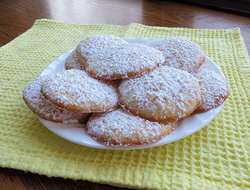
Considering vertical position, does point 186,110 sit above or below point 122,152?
above

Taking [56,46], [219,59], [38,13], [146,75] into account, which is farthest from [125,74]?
[38,13]

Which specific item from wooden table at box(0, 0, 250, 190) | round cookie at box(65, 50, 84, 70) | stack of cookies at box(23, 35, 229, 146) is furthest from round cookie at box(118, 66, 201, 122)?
wooden table at box(0, 0, 250, 190)

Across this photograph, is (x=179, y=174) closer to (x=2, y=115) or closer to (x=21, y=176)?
(x=21, y=176)

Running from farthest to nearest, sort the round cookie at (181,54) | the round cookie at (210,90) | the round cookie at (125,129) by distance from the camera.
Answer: the round cookie at (181,54) → the round cookie at (210,90) → the round cookie at (125,129)

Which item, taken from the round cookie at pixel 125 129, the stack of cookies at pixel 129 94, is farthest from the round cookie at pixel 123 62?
the round cookie at pixel 125 129

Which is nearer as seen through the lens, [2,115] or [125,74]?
[125,74]

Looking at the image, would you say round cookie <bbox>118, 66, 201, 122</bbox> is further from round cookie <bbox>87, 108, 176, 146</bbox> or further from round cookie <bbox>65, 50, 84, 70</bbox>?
round cookie <bbox>65, 50, 84, 70</bbox>

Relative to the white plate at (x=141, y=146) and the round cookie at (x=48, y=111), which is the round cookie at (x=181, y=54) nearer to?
the white plate at (x=141, y=146)
